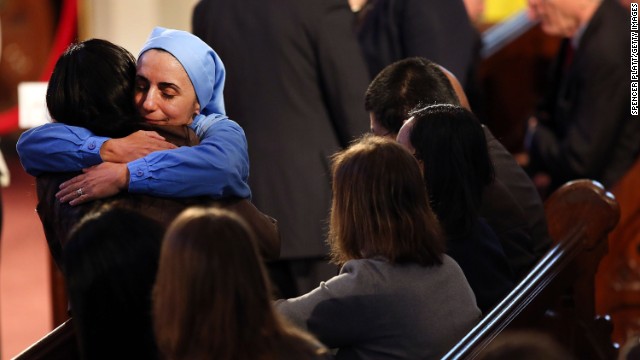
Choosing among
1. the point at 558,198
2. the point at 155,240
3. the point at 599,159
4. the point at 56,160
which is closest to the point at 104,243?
the point at 155,240

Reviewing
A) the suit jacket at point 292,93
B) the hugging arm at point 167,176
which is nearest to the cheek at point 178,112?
the hugging arm at point 167,176

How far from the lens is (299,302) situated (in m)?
2.60

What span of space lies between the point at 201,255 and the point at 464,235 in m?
1.11

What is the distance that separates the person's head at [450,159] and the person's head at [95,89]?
776 millimetres

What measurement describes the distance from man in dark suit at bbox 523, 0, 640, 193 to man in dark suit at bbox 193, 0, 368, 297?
6.88ft

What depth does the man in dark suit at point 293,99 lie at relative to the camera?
12.4ft

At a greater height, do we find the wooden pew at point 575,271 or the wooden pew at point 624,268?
the wooden pew at point 575,271

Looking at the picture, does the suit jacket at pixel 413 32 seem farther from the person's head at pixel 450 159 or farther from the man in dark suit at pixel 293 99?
the person's head at pixel 450 159

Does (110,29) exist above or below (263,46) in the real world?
below

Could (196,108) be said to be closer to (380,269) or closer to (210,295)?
(380,269)

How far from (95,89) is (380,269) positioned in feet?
2.33

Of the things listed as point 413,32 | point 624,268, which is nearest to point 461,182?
point 413,32

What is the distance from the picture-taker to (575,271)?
3670 millimetres

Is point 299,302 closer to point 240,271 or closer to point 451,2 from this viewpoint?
point 240,271
